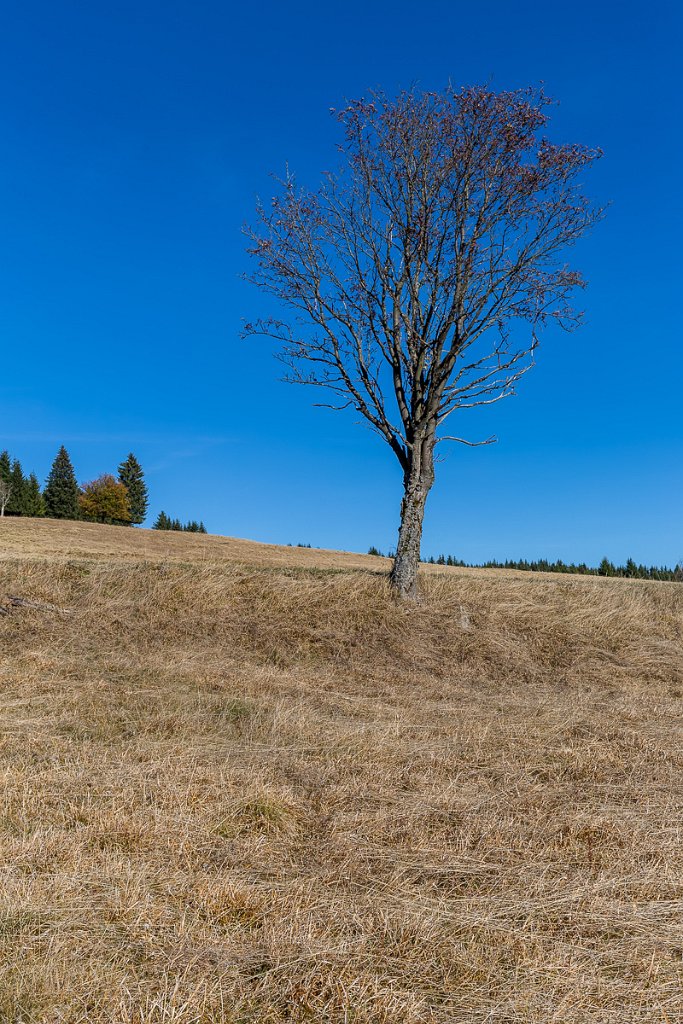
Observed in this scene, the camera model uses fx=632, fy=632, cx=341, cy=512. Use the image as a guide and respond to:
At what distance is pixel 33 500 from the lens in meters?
72.2

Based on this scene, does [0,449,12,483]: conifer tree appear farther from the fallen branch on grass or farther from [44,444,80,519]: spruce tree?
the fallen branch on grass

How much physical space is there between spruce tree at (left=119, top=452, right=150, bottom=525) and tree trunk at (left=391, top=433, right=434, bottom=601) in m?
73.6

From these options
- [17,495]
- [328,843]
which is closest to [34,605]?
[328,843]

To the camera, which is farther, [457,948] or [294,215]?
[294,215]

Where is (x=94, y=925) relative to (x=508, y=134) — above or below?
below

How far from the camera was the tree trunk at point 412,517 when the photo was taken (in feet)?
48.1

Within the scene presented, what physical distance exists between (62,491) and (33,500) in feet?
12.5

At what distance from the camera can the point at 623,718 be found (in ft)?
28.7

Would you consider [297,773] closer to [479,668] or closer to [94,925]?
[94,925]

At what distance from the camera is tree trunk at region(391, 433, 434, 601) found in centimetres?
1466

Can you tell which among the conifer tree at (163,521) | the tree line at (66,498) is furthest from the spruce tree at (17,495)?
Answer: the conifer tree at (163,521)

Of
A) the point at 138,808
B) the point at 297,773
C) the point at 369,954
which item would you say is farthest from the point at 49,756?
the point at 369,954

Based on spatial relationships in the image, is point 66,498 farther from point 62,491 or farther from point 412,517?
point 412,517

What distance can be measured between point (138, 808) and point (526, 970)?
2954mm
